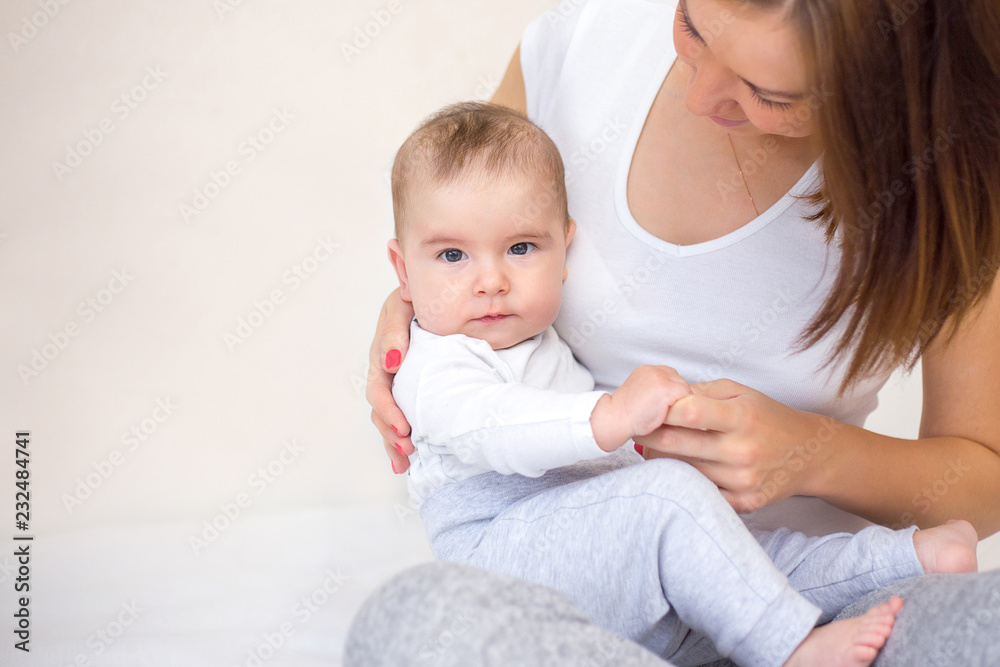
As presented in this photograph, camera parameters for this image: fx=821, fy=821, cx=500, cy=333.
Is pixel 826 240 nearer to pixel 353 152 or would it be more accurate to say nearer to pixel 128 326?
pixel 353 152

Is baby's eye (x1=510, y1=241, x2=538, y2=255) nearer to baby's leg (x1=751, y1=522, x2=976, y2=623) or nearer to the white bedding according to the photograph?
baby's leg (x1=751, y1=522, x2=976, y2=623)

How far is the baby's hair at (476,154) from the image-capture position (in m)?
1.19

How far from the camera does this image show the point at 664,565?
2.99 ft

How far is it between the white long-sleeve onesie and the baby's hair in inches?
8.9

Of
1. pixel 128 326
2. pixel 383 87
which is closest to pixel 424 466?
pixel 128 326

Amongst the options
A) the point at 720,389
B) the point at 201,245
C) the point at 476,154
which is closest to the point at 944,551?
the point at 720,389

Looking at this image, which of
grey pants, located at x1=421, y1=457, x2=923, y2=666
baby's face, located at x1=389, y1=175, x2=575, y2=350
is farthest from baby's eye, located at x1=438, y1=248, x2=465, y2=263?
grey pants, located at x1=421, y1=457, x2=923, y2=666

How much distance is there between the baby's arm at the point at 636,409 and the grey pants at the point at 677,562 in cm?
5

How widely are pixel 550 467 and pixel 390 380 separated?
0.41 meters

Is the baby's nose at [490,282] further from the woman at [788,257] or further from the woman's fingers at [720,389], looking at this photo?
the woman's fingers at [720,389]

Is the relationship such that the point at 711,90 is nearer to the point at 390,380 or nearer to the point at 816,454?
the point at 816,454

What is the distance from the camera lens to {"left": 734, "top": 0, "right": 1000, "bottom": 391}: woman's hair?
887 mm

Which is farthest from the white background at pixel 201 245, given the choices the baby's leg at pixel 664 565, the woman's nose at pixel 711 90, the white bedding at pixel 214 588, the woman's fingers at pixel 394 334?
the woman's nose at pixel 711 90

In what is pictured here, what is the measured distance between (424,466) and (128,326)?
38.7 inches
